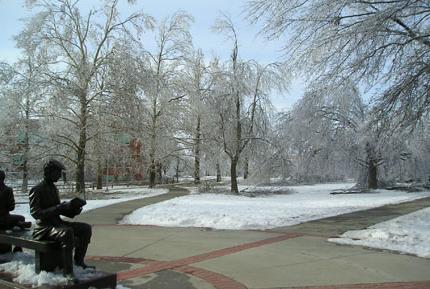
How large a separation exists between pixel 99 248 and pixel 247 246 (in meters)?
2.99

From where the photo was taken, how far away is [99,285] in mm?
5719

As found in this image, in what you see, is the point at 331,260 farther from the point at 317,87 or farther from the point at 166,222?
the point at 166,222

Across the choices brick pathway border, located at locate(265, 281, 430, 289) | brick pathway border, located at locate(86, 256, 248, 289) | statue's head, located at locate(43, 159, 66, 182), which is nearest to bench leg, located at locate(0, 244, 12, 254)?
statue's head, located at locate(43, 159, 66, 182)

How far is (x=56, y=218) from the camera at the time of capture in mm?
5773

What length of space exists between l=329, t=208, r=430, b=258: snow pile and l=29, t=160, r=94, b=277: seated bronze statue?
20.1ft

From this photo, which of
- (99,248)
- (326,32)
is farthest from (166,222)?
(326,32)

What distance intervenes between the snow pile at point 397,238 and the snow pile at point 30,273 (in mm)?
6125

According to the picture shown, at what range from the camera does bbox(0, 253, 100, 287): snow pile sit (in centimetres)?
551

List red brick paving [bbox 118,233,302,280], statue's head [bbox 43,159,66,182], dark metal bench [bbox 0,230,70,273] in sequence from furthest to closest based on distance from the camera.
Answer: red brick paving [bbox 118,233,302,280] < statue's head [bbox 43,159,66,182] < dark metal bench [bbox 0,230,70,273]

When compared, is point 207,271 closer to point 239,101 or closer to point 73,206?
point 73,206

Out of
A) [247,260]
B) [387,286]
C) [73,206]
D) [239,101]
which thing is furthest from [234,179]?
[73,206]

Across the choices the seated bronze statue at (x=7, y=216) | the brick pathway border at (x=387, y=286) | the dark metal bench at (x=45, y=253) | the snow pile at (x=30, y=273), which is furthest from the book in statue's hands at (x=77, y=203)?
the brick pathway border at (x=387, y=286)

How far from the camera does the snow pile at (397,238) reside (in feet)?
31.8

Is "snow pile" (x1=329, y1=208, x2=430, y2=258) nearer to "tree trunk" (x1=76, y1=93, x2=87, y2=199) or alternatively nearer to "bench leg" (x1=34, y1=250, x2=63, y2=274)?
"bench leg" (x1=34, y1=250, x2=63, y2=274)
